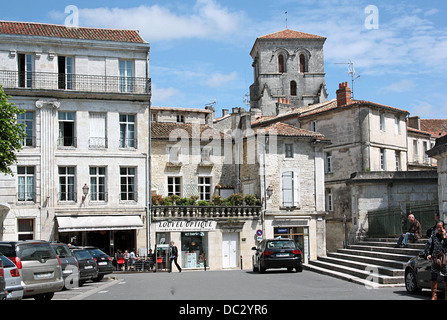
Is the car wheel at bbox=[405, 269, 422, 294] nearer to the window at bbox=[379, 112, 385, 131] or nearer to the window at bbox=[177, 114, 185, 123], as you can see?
the window at bbox=[379, 112, 385, 131]

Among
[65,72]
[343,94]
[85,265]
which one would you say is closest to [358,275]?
[85,265]

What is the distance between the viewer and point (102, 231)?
1377 inches

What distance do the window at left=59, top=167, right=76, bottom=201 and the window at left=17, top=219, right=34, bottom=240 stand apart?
2174 millimetres

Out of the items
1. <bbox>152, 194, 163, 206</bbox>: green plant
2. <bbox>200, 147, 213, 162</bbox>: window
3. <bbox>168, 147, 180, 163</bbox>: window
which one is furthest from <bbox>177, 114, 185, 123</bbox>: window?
<bbox>152, 194, 163, 206</bbox>: green plant

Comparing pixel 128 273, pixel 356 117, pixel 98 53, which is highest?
pixel 98 53

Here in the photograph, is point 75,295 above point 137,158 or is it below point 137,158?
below

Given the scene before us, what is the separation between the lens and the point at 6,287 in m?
13.5

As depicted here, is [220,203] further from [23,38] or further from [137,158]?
[23,38]

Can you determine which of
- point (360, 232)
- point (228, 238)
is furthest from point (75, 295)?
point (228, 238)

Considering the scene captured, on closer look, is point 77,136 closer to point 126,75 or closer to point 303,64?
point 126,75

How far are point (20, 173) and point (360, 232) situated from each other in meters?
19.0

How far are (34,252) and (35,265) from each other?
42 centimetres

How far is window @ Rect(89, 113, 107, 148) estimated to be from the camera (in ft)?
116

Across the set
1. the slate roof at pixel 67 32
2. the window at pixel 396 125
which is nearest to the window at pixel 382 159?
the window at pixel 396 125
